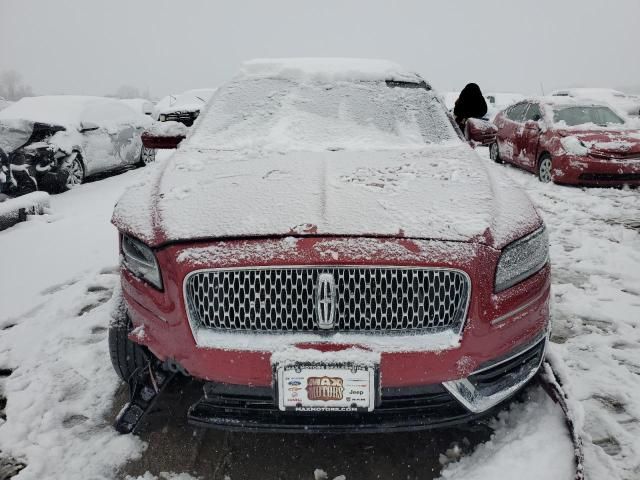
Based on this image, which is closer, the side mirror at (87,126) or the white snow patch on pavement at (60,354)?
the white snow patch on pavement at (60,354)

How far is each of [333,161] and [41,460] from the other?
1.83 metres

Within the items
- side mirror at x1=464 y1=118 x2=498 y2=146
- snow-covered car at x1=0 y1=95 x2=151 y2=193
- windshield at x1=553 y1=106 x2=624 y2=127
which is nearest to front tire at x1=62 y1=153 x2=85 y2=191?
snow-covered car at x1=0 y1=95 x2=151 y2=193

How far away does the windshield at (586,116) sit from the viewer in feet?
27.2

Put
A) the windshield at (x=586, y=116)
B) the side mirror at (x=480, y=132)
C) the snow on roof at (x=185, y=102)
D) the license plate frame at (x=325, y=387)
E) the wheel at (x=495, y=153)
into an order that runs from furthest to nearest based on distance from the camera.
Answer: the snow on roof at (x=185, y=102)
the wheel at (x=495, y=153)
the windshield at (x=586, y=116)
the side mirror at (x=480, y=132)
the license plate frame at (x=325, y=387)

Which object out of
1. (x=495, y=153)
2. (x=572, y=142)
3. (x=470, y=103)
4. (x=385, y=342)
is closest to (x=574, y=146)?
(x=572, y=142)

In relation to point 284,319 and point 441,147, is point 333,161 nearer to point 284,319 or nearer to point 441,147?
point 441,147

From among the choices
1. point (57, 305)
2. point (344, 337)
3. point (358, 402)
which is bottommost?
point (57, 305)

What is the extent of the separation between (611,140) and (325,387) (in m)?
7.32

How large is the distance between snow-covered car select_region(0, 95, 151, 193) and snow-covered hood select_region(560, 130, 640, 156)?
7.32m

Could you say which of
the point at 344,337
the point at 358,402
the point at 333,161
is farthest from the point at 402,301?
the point at 333,161

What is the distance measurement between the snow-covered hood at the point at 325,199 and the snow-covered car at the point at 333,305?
10 millimetres

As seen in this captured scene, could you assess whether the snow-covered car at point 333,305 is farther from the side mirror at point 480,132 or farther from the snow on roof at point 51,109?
the snow on roof at point 51,109

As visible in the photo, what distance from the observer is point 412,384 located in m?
1.83

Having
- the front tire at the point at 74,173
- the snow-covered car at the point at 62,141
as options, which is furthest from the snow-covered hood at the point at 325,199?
the front tire at the point at 74,173
